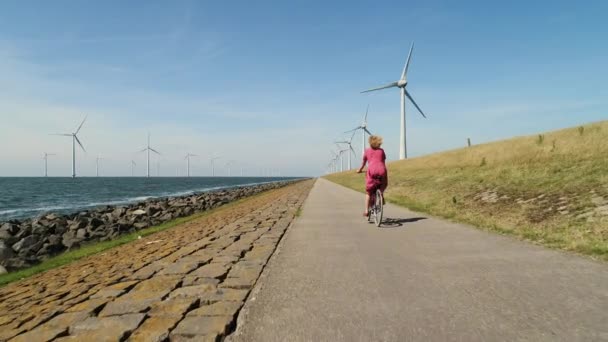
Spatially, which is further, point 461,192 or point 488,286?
point 461,192

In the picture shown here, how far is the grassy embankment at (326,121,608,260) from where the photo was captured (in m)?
6.59

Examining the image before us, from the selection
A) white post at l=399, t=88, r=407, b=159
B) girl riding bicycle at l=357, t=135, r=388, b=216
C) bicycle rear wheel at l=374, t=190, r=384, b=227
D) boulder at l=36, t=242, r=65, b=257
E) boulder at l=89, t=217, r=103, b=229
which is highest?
white post at l=399, t=88, r=407, b=159

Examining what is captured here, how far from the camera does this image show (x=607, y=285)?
3910mm

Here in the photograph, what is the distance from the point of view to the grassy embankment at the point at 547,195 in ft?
21.6

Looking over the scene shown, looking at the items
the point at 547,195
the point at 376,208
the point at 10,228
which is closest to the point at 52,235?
the point at 10,228

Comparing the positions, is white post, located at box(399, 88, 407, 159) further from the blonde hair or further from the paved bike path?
the paved bike path

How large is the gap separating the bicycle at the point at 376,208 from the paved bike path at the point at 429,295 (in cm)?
256

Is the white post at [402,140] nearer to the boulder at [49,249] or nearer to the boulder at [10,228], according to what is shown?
the boulder at [10,228]

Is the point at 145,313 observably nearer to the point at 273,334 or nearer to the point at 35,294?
the point at 273,334

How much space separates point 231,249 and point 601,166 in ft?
36.3

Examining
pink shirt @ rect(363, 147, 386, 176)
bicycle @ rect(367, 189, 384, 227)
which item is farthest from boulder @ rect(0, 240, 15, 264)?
pink shirt @ rect(363, 147, 386, 176)

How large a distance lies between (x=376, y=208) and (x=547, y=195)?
4409mm

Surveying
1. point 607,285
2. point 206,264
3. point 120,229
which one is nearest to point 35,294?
point 206,264

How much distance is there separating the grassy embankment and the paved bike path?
95 centimetres
